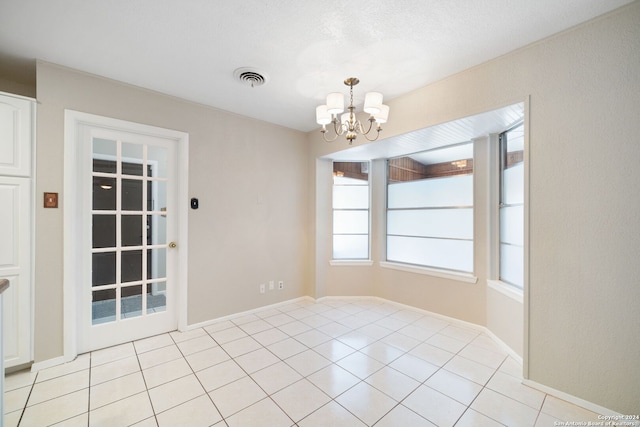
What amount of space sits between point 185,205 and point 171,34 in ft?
5.75

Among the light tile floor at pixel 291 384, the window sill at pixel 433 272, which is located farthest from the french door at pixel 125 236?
the window sill at pixel 433 272

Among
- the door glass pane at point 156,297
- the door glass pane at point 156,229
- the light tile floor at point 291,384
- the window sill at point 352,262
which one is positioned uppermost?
the door glass pane at point 156,229

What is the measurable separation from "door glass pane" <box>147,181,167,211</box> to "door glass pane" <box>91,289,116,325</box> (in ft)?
3.16

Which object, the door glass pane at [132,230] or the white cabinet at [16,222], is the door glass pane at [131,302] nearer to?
the door glass pane at [132,230]

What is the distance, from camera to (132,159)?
291cm

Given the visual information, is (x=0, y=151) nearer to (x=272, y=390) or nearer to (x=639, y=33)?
(x=272, y=390)

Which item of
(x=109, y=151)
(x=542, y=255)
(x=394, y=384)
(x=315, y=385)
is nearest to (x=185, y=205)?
(x=109, y=151)

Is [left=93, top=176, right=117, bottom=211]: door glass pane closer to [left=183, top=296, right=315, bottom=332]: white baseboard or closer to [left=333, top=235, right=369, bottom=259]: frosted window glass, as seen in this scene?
[left=183, top=296, right=315, bottom=332]: white baseboard

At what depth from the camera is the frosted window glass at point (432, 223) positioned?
3395mm

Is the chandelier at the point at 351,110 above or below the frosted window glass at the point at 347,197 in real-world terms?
above

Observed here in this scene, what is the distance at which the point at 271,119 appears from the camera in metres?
3.78

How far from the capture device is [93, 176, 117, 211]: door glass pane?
107 inches

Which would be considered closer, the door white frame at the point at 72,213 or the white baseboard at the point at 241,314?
the door white frame at the point at 72,213

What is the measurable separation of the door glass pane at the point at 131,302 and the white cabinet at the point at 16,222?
0.67 m
